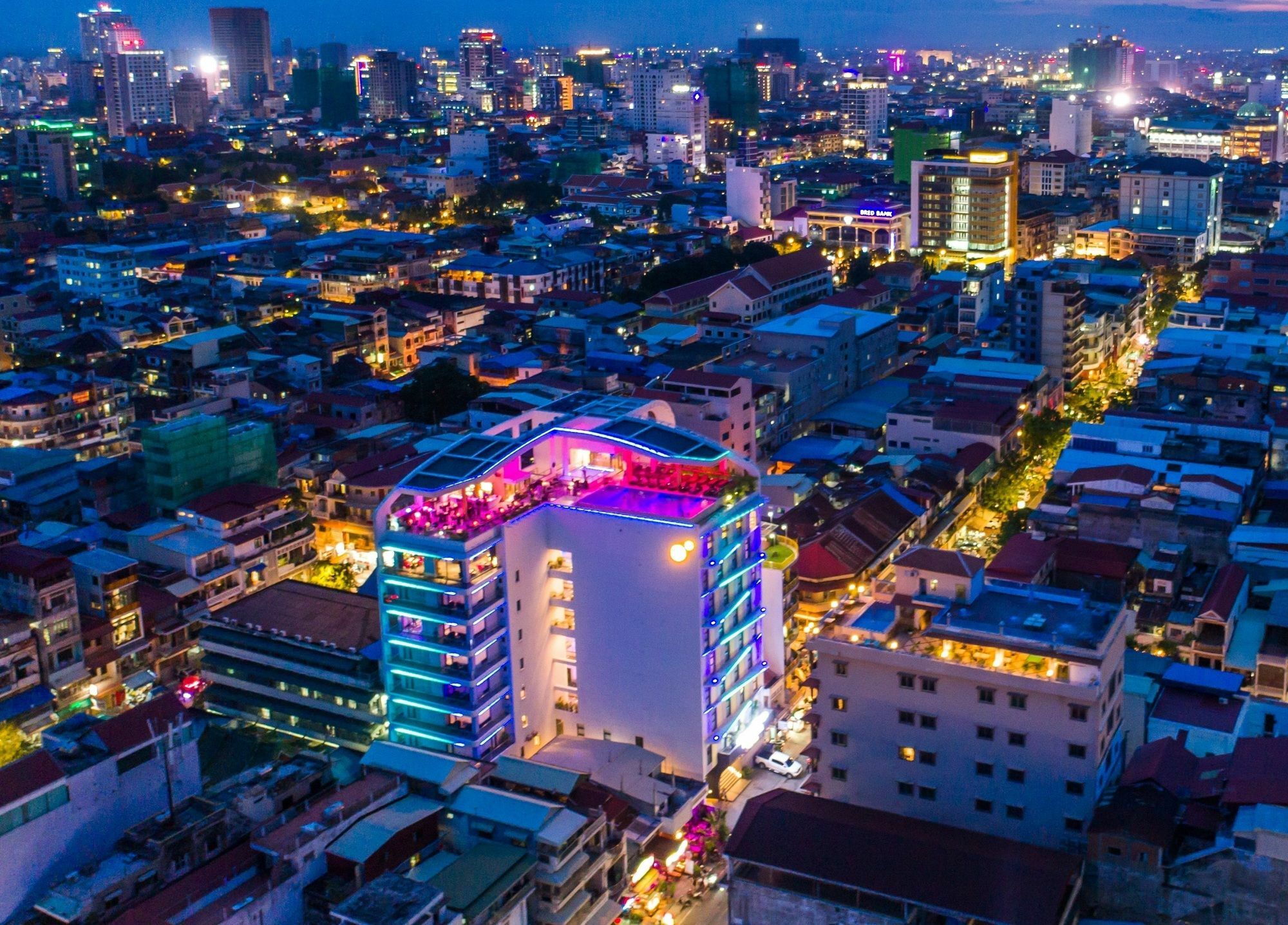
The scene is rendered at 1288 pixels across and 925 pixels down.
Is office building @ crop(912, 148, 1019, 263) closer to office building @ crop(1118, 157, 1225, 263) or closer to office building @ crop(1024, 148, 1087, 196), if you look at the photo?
office building @ crop(1118, 157, 1225, 263)

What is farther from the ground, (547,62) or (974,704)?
(547,62)

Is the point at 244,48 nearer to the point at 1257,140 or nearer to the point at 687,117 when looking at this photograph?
the point at 687,117

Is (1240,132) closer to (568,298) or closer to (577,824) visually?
(568,298)

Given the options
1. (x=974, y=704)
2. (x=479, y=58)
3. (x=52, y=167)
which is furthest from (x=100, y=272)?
(x=479, y=58)

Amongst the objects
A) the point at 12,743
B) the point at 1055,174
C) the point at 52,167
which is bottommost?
the point at 12,743

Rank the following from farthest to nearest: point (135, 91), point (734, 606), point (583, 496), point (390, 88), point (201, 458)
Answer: point (390, 88)
point (135, 91)
point (201, 458)
point (583, 496)
point (734, 606)

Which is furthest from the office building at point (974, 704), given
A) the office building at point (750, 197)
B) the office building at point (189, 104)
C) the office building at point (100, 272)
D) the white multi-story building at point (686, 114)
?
the office building at point (189, 104)

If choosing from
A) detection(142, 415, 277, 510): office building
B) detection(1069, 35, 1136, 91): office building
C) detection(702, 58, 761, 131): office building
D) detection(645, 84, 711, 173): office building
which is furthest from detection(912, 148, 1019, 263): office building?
Answer: detection(1069, 35, 1136, 91): office building
